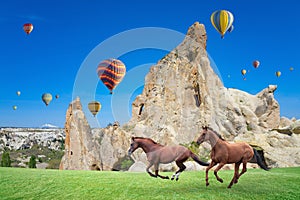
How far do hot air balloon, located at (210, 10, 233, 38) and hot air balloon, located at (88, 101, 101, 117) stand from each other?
7.55 m

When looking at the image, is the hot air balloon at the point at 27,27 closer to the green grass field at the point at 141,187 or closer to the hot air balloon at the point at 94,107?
the green grass field at the point at 141,187

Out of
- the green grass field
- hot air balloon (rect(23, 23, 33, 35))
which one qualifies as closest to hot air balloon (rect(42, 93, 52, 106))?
hot air balloon (rect(23, 23, 33, 35))

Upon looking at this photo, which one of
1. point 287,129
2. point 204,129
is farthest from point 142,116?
point 287,129

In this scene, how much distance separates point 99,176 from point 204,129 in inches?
179

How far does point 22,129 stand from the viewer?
518 feet

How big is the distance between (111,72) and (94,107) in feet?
2.84

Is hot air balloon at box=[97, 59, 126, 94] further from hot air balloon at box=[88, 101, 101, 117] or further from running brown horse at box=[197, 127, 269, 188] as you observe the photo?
running brown horse at box=[197, 127, 269, 188]

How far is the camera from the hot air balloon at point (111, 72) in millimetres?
6740

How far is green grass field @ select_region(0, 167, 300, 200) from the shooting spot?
7.71 m

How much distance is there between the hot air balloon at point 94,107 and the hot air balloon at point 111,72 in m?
0.43

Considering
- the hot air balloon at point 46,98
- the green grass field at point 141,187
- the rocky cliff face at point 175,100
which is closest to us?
the rocky cliff face at point 175,100

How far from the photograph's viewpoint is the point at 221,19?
1322 centimetres

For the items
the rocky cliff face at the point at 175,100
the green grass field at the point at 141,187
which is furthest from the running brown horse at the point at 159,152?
the green grass field at the point at 141,187

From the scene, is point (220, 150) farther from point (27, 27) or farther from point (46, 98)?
point (46, 98)
